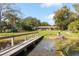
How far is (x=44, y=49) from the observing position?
3.44 metres

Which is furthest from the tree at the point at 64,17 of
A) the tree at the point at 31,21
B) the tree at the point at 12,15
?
the tree at the point at 12,15

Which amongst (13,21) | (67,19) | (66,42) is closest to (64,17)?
(67,19)

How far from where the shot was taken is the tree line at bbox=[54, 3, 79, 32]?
3.40m

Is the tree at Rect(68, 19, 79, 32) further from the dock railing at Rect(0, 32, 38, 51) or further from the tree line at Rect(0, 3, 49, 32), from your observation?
the dock railing at Rect(0, 32, 38, 51)

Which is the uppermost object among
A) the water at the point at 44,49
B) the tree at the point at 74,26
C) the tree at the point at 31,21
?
the tree at the point at 31,21

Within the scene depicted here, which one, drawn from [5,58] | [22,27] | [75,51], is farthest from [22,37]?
[75,51]

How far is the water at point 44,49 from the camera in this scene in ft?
11.1

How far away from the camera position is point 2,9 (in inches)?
134

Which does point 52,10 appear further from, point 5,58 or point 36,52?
point 5,58

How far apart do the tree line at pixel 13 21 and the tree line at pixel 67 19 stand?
0.17 meters

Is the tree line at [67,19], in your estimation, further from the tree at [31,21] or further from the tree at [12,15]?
the tree at [12,15]

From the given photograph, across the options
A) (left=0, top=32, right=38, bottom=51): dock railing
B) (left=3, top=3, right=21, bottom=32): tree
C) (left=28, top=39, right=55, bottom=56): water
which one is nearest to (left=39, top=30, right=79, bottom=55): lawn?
(left=28, top=39, right=55, bottom=56): water

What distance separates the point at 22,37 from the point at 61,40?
1.59 feet

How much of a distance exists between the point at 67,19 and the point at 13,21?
666mm
